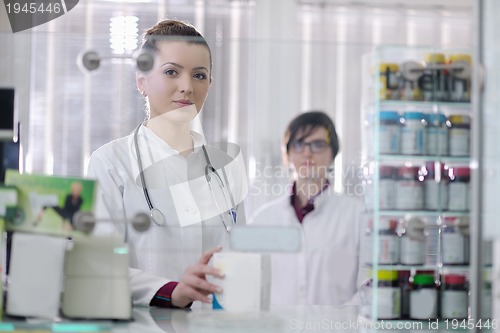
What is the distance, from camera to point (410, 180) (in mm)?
1804

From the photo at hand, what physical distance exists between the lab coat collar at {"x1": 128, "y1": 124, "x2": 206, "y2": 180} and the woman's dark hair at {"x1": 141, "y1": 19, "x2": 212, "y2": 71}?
0.19 meters

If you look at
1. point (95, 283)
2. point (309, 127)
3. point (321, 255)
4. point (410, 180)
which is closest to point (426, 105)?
point (410, 180)

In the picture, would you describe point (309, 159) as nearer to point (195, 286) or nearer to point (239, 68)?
point (239, 68)

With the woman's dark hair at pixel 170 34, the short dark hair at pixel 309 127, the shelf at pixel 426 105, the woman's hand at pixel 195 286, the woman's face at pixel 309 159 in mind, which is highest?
the woman's dark hair at pixel 170 34

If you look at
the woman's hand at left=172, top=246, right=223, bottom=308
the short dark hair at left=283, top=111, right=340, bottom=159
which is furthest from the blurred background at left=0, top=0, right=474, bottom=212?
the woman's hand at left=172, top=246, right=223, bottom=308

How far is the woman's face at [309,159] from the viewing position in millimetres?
1777

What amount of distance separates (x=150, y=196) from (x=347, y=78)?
54 centimetres

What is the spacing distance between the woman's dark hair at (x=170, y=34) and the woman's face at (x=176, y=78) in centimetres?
1

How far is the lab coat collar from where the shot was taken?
5.76 feet

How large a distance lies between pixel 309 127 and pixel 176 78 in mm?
329

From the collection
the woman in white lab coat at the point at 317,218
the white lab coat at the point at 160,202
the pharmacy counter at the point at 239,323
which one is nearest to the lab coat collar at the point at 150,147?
the white lab coat at the point at 160,202

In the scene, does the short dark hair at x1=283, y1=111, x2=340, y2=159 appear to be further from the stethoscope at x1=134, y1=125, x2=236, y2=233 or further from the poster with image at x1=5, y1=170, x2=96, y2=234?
the poster with image at x1=5, y1=170, x2=96, y2=234

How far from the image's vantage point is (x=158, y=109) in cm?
176

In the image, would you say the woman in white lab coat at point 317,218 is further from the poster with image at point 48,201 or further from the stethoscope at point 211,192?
the poster with image at point 48,201
